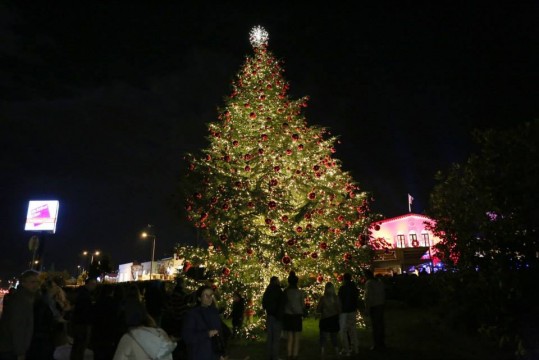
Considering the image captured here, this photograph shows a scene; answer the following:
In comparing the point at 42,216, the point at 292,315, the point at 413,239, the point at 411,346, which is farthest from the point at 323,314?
the point at 413,239

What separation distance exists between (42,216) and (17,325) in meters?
40.9

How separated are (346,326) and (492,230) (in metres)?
5.13

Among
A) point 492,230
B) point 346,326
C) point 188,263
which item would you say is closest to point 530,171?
point 492,230

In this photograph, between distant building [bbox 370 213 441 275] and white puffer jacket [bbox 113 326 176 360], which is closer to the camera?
white puffer jacket [bbox 113 326 176 360]

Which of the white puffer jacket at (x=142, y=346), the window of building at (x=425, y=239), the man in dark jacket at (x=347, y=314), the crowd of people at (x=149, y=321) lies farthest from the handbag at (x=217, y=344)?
the window of building at (x=425, y=239)

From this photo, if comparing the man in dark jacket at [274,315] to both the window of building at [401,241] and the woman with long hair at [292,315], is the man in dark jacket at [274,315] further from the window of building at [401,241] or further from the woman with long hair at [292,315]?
the window of building at [401,241]

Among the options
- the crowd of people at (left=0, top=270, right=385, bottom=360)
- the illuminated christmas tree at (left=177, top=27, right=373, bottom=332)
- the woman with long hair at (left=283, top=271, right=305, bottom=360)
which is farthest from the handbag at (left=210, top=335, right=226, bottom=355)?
the illuminated christmas tree at (left=177, top=27, right=373, bottom=332)

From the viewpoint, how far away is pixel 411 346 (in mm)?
10945

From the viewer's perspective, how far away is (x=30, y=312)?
18.1 feet

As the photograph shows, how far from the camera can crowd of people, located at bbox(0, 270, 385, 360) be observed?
5.18m

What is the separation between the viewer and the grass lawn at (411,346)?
9773mm

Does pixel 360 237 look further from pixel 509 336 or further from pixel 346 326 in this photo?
pixel 509 336

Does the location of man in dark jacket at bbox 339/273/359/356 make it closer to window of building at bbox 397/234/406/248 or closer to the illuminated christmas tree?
the illuminated christmas tree

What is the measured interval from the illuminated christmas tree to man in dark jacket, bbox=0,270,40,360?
870 centimetres
